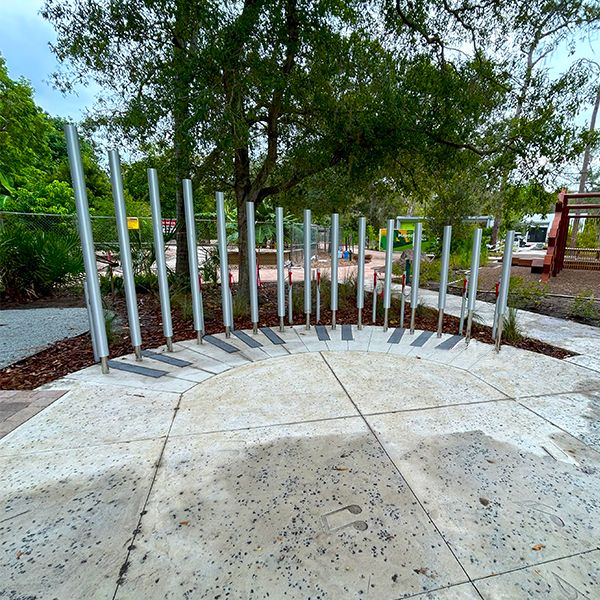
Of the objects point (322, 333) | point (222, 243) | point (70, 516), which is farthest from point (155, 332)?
point (70, 516)

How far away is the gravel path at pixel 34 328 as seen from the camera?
3940 millimetres

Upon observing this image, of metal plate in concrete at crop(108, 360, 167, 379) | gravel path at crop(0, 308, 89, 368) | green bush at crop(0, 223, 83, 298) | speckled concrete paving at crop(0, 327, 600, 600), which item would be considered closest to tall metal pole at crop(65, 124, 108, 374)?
metal plate in concrete at crop(108, 360, 167, 379)

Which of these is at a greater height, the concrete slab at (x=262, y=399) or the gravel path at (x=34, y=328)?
the gravel path at (x=34, y=328)

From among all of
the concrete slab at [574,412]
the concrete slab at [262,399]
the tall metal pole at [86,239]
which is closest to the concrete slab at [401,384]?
the concrete slab at [262,399]

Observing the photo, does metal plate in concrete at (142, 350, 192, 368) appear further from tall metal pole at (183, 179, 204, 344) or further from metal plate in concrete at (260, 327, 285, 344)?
metal plate in concrete at (260, 327, 285, 344)

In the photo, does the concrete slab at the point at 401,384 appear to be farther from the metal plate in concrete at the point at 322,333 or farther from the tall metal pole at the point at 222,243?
the tall metal pole at the point at 222,243

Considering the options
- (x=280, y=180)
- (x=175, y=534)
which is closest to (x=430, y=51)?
(x=280, y=180)

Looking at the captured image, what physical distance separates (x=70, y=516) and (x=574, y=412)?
11.2ft

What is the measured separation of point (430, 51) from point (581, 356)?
14.6 feet

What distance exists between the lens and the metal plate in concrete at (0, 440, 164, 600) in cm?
137

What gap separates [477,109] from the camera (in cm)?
467

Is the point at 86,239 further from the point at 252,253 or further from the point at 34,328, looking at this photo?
the point at 34,328

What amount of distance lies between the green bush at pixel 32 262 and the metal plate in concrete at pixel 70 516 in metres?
5.50

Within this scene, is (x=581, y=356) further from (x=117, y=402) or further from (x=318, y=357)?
(x=117, y=402)
